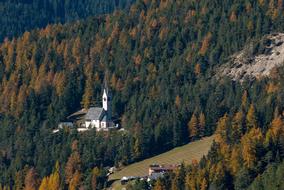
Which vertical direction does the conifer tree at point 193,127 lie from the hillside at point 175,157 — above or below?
above

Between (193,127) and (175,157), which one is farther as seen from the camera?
(193,127)

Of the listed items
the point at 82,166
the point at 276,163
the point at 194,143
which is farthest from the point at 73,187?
the point at 276,163

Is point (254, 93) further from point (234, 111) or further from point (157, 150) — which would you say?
point (157, 150)

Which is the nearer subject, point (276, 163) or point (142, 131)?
point (276, 163)

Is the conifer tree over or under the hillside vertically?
over

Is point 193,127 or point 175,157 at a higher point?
point 193,127

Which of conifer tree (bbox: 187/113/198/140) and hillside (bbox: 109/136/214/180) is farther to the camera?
conifer tree (bbox: 187/113/198/140)

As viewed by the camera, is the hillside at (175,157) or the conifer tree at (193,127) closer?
the hillside at (175,157)

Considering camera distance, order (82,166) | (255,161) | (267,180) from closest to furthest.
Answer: (267,180) → (255,161) → (82,166)
